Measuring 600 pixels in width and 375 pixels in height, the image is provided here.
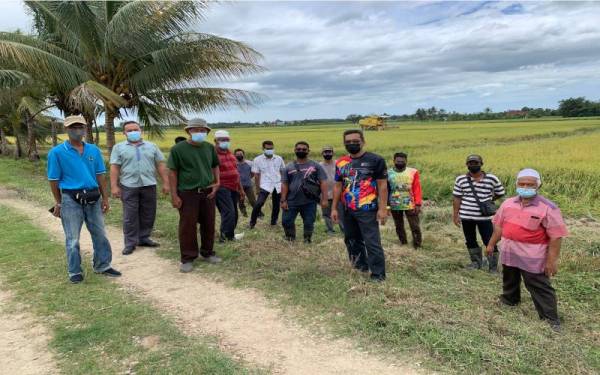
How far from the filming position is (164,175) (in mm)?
5441

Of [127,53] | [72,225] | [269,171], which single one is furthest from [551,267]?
[127,53]

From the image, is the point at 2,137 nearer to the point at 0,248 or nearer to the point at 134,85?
the point at 134,85

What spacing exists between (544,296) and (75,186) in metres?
4.51

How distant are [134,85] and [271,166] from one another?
6.98m

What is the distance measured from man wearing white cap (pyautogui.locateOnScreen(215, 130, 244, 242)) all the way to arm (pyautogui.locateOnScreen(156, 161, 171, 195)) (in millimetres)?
764

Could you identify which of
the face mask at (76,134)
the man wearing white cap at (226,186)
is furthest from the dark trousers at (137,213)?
the face mask at (76,134)

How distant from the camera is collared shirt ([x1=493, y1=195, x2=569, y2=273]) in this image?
3488mm

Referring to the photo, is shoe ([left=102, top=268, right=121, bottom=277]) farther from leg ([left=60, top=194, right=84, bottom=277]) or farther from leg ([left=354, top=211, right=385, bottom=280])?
leg ([left=354, top=211, right=385, bottom=280])

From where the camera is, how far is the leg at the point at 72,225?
4.45 meters

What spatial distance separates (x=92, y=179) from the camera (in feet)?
14.9

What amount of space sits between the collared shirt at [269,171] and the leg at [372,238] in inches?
123

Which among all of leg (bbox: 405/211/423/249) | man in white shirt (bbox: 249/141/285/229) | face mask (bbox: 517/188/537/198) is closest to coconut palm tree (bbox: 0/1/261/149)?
man in white shirt (bbox: 249/141/285/229)

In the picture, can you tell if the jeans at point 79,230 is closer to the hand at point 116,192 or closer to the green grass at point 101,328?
the green grass at point 101,328

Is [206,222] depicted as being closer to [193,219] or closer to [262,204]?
[193,219]
